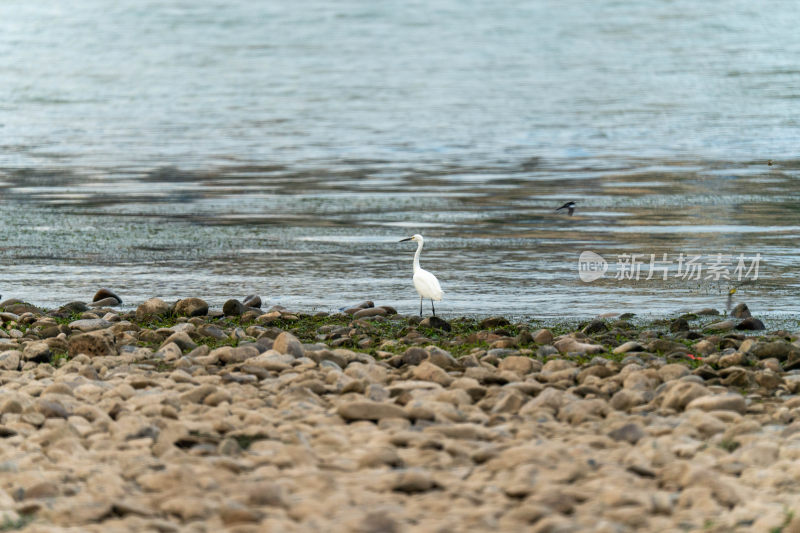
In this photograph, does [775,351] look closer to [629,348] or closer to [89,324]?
[629,348]

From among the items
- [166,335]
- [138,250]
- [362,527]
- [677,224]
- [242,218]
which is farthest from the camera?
[242,218]

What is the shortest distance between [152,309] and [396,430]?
5028mm

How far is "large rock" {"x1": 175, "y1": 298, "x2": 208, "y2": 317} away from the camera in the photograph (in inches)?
452

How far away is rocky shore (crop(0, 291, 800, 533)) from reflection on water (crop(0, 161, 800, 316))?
98.6 inches

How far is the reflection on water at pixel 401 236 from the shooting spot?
42.3 ft

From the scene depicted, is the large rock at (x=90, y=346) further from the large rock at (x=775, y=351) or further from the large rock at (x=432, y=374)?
the large rock at (x=775, y=351)

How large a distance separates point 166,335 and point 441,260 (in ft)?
18.0

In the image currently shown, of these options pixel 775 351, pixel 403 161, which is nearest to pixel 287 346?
pixel 775 351

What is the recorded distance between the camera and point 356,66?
53.6m

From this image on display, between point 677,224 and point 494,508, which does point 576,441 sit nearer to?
point 494,508

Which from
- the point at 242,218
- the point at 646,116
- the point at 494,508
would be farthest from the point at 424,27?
the point at 494,508

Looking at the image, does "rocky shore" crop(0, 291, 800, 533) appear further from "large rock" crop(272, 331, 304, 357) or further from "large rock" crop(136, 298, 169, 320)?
"large rock" crop(136, 298, 169, 320)

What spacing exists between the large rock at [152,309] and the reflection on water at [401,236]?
3.59ft

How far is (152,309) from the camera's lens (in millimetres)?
11320
